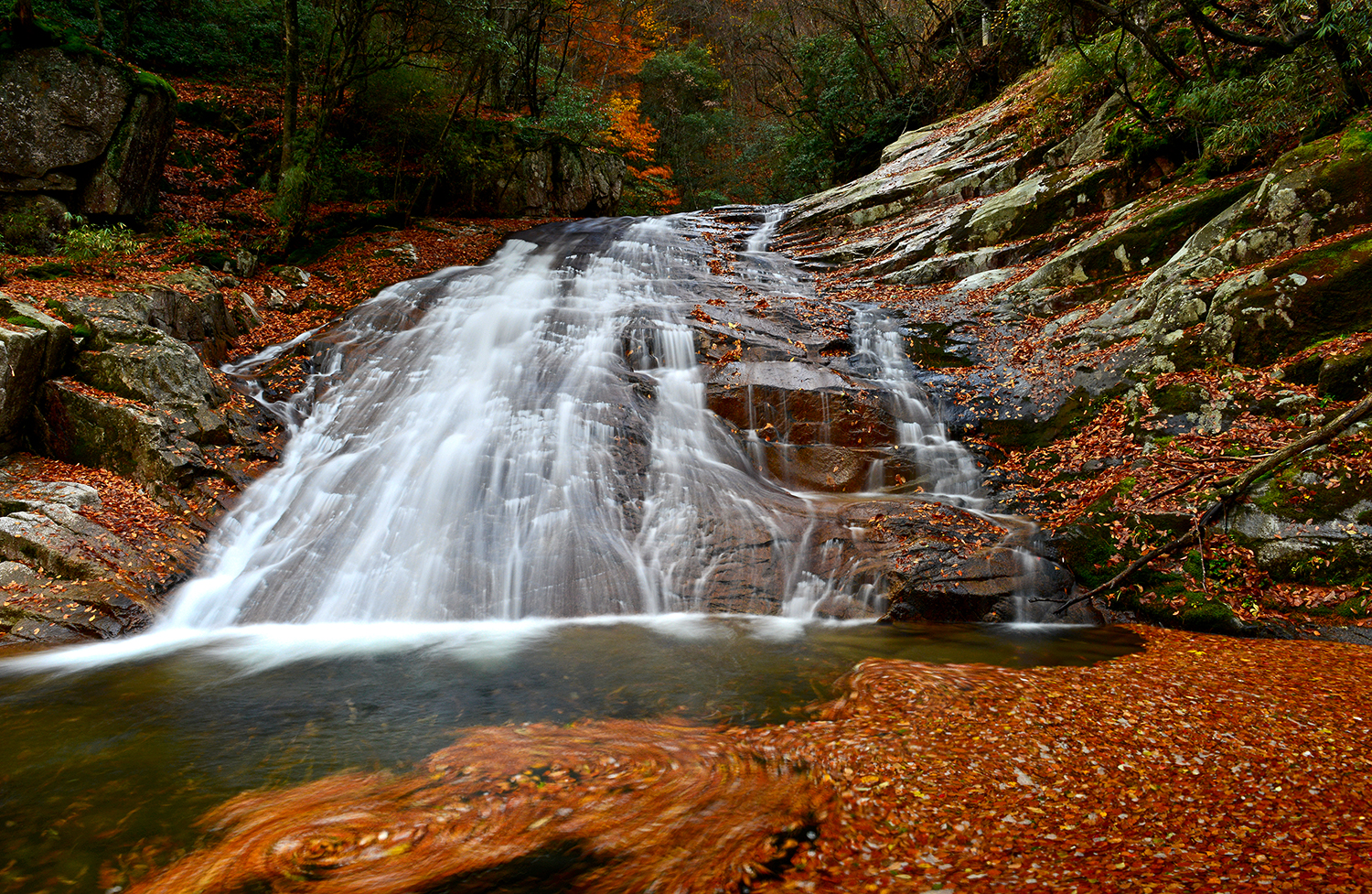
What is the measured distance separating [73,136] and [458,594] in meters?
11.2

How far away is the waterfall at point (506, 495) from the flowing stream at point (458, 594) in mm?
36

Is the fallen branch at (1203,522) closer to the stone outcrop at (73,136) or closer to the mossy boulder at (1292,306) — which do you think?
the mossy boulder at (1292,306)

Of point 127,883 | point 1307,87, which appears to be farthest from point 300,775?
point 1307,87

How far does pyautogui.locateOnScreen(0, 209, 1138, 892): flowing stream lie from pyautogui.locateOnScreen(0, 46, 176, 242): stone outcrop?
15.1 ft

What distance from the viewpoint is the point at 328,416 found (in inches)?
368

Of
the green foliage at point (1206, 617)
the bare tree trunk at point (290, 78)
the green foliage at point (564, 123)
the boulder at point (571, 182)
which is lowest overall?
the green foliage at point (1206, 617)

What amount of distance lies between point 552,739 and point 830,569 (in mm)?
3957

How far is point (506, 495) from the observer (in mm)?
8023

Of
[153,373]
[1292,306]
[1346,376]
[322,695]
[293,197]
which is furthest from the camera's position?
[293,197]

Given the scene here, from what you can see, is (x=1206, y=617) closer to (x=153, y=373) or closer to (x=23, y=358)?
(x=153, y=373)

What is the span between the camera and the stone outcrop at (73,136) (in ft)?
33.4

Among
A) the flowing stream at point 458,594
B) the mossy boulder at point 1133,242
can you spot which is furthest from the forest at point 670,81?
the flowing stream at point 458,594

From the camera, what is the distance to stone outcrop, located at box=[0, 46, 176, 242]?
10172mm

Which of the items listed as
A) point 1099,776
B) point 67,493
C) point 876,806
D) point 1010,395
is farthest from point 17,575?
point 1010,395
